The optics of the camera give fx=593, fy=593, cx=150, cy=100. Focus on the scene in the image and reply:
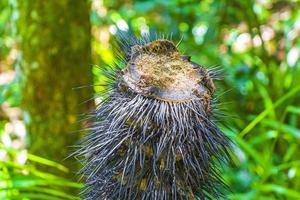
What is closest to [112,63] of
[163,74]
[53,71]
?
[163,74]

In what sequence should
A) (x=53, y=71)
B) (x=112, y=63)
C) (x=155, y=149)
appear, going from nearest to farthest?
(x=155, y=149) → (x=112, y=63) → (x=53, y=71)

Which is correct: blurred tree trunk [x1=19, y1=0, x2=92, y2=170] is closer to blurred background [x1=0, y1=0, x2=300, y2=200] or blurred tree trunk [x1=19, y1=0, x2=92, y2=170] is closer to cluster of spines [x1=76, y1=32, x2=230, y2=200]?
blurred background [x1=0, y1=0, x2=300, y2=200]

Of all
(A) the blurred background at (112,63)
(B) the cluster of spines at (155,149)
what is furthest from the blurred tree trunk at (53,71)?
(B) the cluster of spines at (155,149)

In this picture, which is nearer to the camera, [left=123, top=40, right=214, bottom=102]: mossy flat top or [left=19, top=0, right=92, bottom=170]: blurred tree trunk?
[left=123, top=40, right=214, bottom=102]: mossy flat top

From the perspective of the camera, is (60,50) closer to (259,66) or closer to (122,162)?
(122,162)

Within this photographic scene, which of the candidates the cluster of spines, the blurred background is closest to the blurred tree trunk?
the blurred background

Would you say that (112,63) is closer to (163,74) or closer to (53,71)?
(163,74)

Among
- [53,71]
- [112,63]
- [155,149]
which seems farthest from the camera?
[53,71]

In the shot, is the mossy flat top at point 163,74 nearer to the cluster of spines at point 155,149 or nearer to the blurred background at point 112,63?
the cluster of spines at point 155,149
